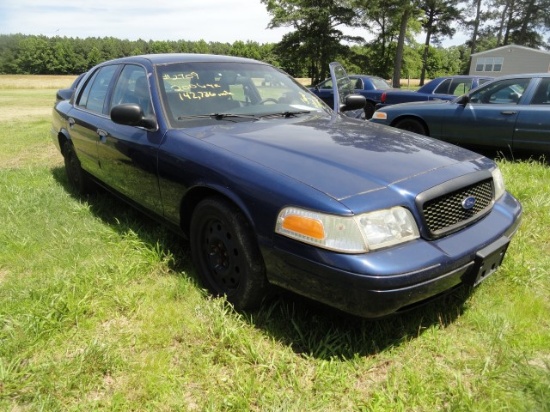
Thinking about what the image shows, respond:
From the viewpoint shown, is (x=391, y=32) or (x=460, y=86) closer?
(x=460, y=86)

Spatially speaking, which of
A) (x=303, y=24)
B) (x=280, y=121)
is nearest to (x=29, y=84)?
(x=303, y=24)


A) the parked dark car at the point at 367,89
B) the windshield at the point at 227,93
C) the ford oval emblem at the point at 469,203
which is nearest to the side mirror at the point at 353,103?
the windshield at the point at 227,93

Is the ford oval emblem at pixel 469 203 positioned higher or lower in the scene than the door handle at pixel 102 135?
lower

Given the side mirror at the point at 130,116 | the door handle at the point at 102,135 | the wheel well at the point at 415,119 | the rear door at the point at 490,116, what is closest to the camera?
the side mirror at the point at 130,116

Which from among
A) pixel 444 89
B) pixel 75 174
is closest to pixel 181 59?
pixel 75 174

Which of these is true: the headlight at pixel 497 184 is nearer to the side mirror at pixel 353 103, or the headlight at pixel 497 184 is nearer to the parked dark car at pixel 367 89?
the side mirror at pixel 353 103

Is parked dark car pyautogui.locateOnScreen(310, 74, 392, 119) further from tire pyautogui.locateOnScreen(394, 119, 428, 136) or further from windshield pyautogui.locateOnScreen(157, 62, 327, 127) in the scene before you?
windshield pyautogui.locateOnScreen(157, 62, 327, 127)

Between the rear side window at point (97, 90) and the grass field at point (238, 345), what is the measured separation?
1515 millimetres

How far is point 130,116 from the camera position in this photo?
2791 mm

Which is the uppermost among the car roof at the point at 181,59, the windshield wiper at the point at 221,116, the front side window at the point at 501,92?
the car roof at the point at 181,59

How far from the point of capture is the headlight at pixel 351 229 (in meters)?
1.86

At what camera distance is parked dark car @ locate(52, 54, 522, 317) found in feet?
6.18

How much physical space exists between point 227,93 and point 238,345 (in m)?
1.90

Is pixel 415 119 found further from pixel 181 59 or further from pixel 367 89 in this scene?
pixel 367 89
